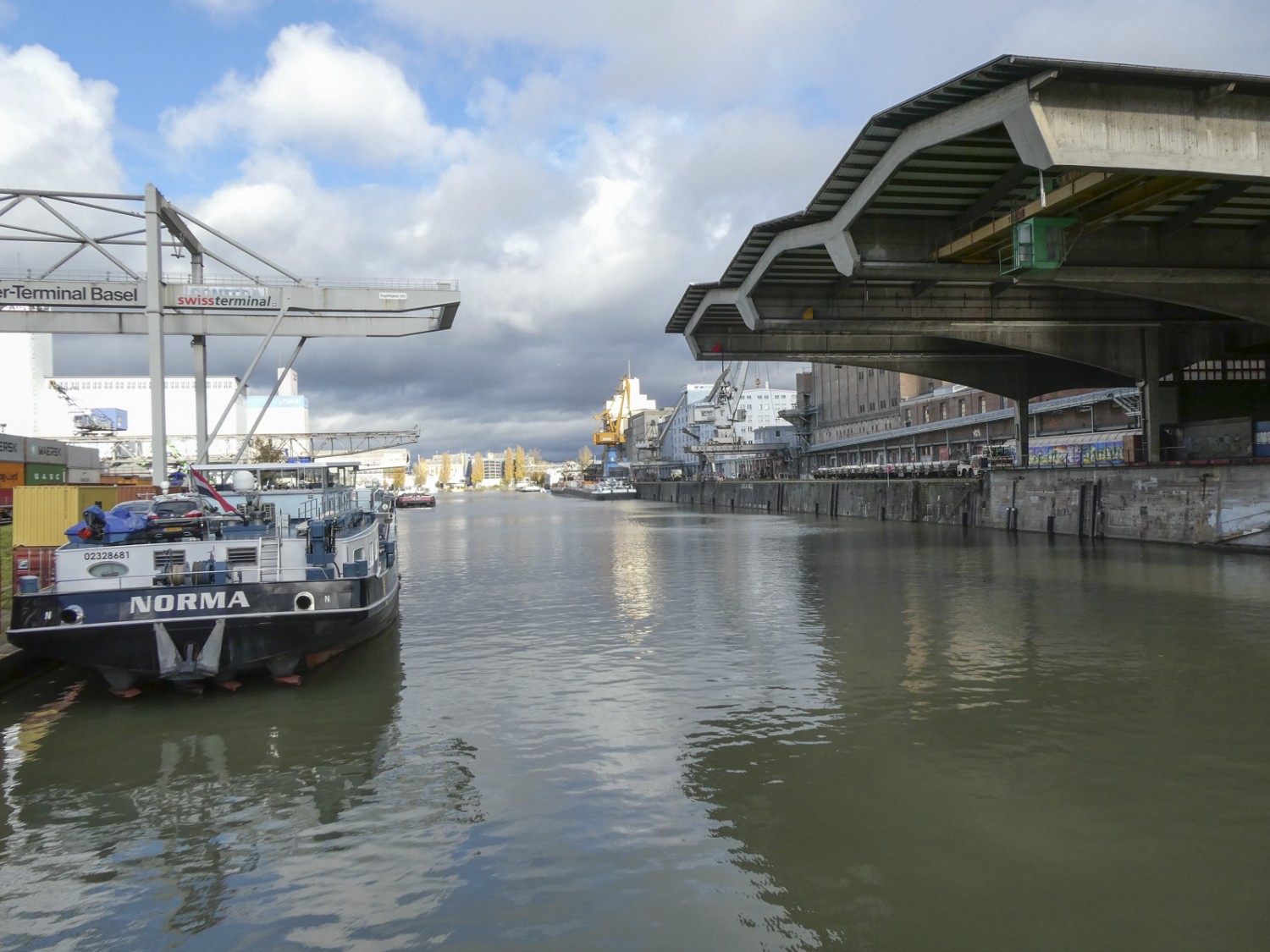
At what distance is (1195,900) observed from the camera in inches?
270

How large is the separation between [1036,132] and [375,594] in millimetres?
15938

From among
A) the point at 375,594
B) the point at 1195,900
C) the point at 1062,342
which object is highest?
the point at 1062,342

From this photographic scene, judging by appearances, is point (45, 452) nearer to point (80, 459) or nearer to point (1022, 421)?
point (80, 459)

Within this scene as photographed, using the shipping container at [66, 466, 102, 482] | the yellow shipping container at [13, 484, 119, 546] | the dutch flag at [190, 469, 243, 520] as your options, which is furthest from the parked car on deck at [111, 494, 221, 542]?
the shipping container at [66, 466, 102, 482]

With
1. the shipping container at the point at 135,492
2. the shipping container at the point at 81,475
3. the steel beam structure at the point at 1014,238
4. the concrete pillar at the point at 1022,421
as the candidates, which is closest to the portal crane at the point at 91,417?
the shipping container at the point at 81,475

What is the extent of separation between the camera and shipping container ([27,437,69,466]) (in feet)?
107

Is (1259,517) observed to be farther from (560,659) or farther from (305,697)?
(305,697)

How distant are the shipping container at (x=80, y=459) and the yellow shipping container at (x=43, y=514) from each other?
22257 mm

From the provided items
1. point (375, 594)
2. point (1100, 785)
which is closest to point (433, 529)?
point (375, 594)

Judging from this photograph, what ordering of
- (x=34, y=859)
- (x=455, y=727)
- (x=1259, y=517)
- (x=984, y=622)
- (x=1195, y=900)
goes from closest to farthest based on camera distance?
(x=1195, y=900) < (x=34, y=859) < (x=455, y=727) < (x=984, y=622) < (x=1259, y=517)

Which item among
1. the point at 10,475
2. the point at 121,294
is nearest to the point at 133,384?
the point at 10,475

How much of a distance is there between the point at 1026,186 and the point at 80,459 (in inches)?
1676

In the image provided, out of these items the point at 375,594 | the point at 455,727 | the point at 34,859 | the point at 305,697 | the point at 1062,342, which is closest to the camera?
the point at 34,859

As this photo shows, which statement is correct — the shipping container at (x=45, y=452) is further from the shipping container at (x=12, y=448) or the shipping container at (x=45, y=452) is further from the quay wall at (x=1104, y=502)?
the quay wall at (x=1104, y=502)
